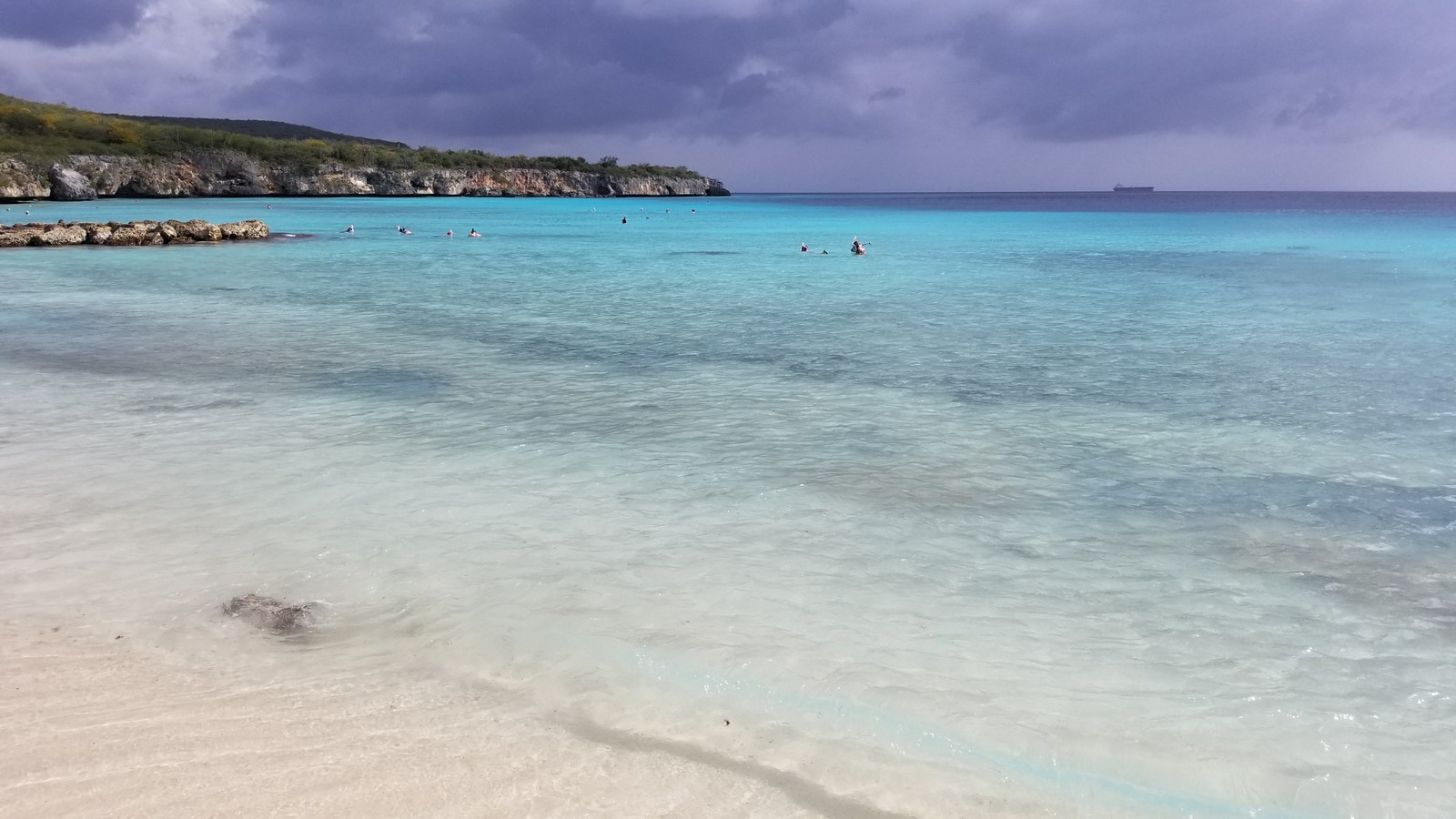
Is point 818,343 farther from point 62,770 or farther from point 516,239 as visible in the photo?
point 516,239

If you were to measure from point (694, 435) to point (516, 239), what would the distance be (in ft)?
123

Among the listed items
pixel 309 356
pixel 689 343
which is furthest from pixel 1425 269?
pixel 309 356

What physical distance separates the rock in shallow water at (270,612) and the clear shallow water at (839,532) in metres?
0.15

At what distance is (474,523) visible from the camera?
634 cm

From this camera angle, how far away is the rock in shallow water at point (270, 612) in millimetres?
4809

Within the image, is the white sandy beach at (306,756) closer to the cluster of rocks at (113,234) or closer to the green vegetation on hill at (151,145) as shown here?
the cluster of rocks at (113,234)

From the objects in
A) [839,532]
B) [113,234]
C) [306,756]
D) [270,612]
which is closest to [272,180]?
[113,234]

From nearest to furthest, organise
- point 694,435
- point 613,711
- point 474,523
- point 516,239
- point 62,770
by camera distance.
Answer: point 62,770 < point 613,711 < point 474,523 < point 694,435 < point 516,239

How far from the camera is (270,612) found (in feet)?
16.2

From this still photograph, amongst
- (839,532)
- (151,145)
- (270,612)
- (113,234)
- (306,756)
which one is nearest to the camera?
(306,756)

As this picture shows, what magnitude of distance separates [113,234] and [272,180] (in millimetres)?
88180

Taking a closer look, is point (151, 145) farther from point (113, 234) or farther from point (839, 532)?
point (839, 532)

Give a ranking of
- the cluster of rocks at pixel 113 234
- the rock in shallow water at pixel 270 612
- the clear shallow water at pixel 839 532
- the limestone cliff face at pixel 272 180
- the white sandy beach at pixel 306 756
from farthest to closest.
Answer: the limestone cliff face at pixel 272 180 < the cluster of rocks at pixel 113 234 < the rock in shallow water at pixel 270 612 < the clear shallow water at pixel 839 532 < the white sandy beach at pixel 306 756

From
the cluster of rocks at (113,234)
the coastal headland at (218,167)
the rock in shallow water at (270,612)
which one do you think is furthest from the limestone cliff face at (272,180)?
the rock in shallow water at (270,612)
